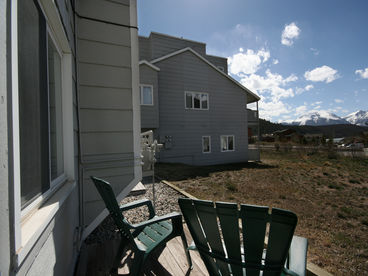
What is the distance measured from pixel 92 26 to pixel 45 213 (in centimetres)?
260

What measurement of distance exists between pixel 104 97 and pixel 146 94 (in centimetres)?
802

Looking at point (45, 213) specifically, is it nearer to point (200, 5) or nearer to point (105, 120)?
point (105, 120)

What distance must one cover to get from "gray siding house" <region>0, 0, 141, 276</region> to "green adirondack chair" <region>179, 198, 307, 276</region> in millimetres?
939

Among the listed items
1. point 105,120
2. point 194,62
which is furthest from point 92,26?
point 194,62

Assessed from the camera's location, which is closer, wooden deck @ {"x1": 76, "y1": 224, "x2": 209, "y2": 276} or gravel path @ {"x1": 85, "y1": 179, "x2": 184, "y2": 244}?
wooden deck @ {"x1": 76, "y1": 224, "x2": 209, "y2": 276}

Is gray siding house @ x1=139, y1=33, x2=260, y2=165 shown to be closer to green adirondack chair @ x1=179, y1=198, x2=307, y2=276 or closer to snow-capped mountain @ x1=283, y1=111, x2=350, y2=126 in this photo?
green adirondack chair @ x1=179, y1=198, x2=307, y2=276

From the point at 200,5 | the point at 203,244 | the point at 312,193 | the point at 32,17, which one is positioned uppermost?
the point at 200,5

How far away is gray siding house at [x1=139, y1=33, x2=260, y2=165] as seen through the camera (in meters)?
11.0

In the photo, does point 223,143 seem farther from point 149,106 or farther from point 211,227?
point 211,227

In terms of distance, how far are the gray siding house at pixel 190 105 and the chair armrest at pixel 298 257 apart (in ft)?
30.8

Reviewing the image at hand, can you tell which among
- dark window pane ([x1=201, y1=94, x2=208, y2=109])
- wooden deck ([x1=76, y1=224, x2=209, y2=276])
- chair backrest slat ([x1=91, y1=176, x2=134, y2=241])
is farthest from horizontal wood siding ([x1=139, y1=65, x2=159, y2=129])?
chair backrest slat ([x1=91, y1=176, x2=134, y2=241])

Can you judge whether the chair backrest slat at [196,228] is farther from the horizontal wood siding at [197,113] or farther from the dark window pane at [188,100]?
the dark window pane at [188,100]

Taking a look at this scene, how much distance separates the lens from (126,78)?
2.91 m

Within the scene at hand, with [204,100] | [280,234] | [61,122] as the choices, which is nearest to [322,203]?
[280,234]
